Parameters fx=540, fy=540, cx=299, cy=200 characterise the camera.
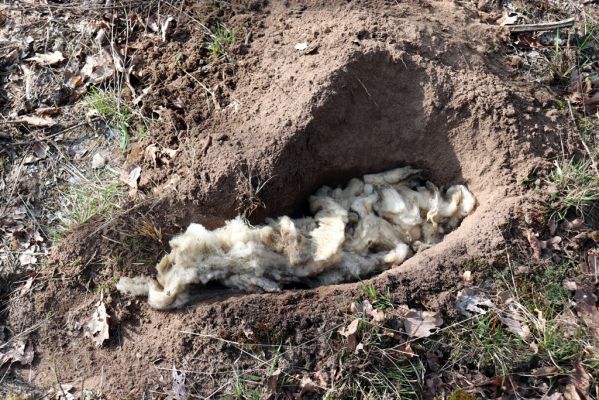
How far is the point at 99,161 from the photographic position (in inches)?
157

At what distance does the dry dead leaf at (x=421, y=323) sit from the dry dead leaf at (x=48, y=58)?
3352 mm

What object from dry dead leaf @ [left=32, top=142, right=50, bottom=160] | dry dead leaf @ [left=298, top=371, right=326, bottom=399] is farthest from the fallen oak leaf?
dry dead leaf @ [left=298, top=371, right=326, bottom=399]

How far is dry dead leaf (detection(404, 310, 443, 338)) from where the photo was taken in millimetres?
3242

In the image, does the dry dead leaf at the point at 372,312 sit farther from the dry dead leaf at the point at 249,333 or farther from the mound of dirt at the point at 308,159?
the dry dead leaf at the point at 249,333

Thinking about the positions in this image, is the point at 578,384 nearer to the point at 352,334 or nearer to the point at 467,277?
the point at 467,277

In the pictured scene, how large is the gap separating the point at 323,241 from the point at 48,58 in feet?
8.96

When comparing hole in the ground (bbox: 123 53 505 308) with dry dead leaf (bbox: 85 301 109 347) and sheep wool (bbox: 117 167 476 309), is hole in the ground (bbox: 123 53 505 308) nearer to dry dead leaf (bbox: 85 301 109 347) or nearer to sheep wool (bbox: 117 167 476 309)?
sheep wool (bbox: 117 167 476 309)

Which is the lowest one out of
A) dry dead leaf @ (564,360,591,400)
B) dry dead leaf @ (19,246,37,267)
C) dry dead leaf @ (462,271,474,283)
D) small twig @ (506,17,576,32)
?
dry dead leaf @ (19,246,37,267)

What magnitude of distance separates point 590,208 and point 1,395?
3984 millimetres

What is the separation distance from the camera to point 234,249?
3391 mm

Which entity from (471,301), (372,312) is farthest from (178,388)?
(471,301)

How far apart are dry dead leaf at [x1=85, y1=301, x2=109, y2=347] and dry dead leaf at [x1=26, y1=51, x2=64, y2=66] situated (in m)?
2.12

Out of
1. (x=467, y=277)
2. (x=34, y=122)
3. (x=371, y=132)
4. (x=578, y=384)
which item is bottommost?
(x=578, y=384)

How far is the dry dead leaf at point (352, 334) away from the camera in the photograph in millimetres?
3189
